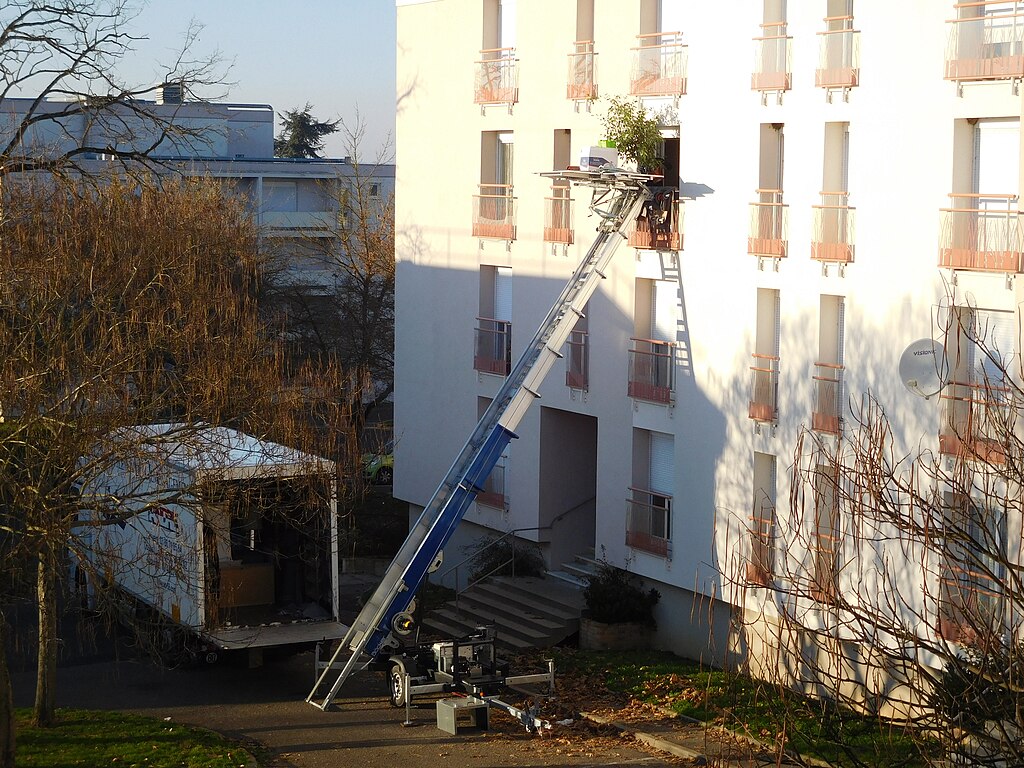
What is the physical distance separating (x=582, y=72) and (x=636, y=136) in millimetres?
2923

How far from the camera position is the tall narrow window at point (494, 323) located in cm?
2948

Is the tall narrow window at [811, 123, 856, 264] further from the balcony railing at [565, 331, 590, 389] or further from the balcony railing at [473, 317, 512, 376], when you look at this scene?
the balcony railing at [473, 317, 512, 376]

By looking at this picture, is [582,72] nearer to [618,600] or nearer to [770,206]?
[770,206]

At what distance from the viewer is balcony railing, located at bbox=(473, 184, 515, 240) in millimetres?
29141

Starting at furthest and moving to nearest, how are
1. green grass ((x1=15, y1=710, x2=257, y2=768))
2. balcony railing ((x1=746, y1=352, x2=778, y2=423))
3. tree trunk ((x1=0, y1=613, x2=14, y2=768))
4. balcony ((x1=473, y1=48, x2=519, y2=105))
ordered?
balcony ((x1=473, y1=48, x2=519, y2=105)) < balcony railing ((x1=746, y1=352, x2=778, y2=423)) < green grass ((x1=15, y1=710, x2=257, y2=768)) < tree trunk ((x1=0, y1=613, x2=14, y2=768))

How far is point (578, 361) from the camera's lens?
2714cm

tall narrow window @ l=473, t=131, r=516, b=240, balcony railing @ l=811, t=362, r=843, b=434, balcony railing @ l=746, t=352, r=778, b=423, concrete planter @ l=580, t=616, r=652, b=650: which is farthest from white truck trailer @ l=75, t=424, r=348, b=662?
tall narrow window @ l=473, t=131, r=516, b=240

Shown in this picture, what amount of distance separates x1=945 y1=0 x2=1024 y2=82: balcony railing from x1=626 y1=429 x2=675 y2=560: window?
887 centimetres

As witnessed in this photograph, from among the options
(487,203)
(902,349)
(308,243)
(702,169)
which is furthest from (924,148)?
(308,243)

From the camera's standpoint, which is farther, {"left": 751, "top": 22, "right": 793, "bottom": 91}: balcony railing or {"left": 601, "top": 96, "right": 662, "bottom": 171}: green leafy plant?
{"left": 601, "top": 96, "right": 662, "bottom": 171}: green leafy plant

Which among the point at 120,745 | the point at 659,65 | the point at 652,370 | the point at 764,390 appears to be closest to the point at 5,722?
the point at 120,745

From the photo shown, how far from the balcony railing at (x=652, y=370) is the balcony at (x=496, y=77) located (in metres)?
6.71

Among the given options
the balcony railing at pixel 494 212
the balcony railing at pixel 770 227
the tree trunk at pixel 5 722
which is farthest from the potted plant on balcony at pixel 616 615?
the tree trunk at pixel 5 722

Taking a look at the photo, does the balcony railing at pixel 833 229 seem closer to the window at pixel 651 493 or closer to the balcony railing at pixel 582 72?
the window at pixel 651 493
